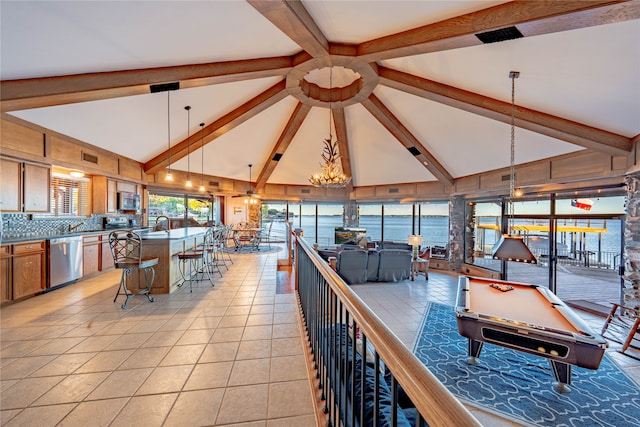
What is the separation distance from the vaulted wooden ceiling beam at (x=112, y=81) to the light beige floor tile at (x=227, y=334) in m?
3.44

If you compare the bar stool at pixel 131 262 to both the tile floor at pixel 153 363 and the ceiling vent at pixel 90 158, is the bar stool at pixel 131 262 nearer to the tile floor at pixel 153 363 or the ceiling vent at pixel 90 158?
the tile floor at pixel 153 363

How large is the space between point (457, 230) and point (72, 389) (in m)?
9.44

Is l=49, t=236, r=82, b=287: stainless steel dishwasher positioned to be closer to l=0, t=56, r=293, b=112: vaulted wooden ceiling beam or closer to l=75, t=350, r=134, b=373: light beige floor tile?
l=0, t=56, r=293, b=112: vaulted wooden ceiling beam

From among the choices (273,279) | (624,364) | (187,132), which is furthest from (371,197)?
(624,364)

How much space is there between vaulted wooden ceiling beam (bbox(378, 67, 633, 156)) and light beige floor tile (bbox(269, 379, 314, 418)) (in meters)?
4.63

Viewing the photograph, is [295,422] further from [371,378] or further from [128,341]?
[128,341]

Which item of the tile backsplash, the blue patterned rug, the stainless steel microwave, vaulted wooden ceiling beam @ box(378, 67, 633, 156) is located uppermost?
vaulted wooden ceiling beam @ box(378, 67, 633, 156)

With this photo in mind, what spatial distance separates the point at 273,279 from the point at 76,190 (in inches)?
197

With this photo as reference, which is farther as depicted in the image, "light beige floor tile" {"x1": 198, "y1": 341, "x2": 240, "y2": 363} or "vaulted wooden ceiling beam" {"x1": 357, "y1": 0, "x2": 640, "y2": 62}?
"light beige floor tile" {"x1": 198, "y1": 341, "x2": 240, "y2": 363}

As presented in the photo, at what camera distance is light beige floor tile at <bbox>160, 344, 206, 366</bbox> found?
91.4 inches

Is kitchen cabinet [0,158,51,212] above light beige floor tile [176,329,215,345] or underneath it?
above

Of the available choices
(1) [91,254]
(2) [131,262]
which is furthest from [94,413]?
(1) [91,254]

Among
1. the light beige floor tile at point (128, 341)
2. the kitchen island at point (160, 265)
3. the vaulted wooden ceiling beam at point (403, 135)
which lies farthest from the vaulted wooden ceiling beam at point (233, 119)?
the light beige floor tile at point (128, 341)

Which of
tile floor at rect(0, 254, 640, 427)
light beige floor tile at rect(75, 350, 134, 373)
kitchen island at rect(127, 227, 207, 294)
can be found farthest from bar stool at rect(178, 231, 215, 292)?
light beige floor tile at rect(75, 350, 134, 373)
